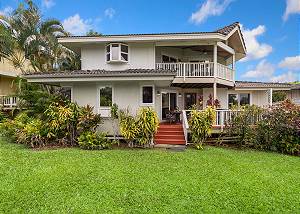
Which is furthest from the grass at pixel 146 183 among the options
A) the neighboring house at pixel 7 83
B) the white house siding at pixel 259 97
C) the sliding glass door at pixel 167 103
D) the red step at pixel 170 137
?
the neighboring house at pixel 7 83

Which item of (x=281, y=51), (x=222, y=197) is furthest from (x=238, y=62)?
(x=222, y=197)

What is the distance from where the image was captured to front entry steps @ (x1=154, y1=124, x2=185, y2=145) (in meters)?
14.5

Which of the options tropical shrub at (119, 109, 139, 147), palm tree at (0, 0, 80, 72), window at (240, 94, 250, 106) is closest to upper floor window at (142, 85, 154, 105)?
tropical shrub at (119, 109, 139, 147)

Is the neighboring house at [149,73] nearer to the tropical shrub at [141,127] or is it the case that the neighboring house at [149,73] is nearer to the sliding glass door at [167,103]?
the sliding glass door at [167,103]

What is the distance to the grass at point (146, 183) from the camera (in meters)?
6.72

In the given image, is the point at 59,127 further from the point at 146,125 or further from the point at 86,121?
the point at 146,125

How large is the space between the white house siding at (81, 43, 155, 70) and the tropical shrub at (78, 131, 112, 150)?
6.59m

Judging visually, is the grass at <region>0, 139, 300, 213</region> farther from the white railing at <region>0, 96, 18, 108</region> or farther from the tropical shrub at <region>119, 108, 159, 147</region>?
the white railing at <region>0, 96, 18, 108</region>

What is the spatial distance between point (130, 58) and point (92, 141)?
7.77m

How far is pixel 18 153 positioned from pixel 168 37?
38.0 feet

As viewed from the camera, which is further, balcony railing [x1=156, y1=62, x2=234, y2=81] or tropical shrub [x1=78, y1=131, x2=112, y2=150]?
balcony railing [x1=156, y1=62, x2=234, y2=81]

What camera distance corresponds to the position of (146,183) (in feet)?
26.5

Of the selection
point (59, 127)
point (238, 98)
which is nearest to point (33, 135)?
point (59, 127)

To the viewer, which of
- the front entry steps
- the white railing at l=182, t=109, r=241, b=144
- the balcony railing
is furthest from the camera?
the balcony railing
